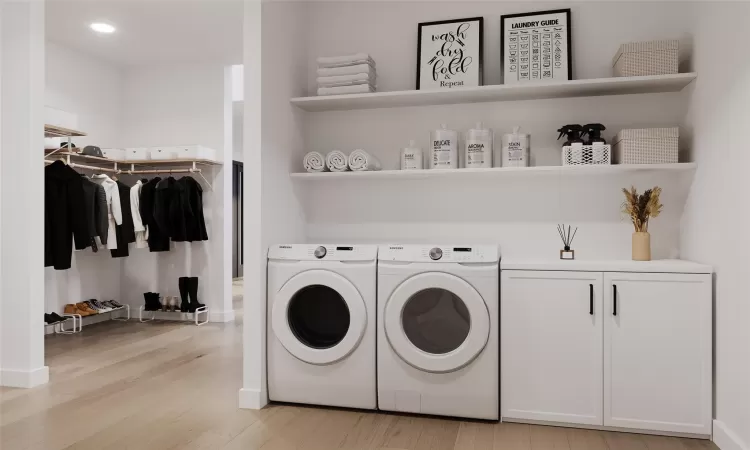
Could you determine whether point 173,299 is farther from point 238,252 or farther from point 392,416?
point 238,252

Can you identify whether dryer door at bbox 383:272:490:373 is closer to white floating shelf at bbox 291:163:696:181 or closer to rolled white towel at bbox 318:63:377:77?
white floating shelf at bbox 291:163:696:181

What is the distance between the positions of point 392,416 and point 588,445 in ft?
3.08

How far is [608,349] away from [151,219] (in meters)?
4.28

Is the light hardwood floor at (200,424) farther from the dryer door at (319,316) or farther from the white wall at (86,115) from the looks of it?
the white wall at (86,115)

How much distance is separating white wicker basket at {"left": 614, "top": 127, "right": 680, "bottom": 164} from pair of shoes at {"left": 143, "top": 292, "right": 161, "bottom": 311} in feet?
14.9

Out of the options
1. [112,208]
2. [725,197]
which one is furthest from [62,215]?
[725,197]

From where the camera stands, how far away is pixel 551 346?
8.88ft

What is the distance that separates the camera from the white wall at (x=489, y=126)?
10.2 ft

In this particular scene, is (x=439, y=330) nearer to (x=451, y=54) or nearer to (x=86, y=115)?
(x=451, y=54)

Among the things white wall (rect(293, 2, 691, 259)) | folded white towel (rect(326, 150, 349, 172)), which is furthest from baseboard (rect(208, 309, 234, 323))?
folded white towel (rect(326, 150, 349, 172))

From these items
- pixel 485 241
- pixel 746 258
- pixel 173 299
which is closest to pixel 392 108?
pixel 485 241

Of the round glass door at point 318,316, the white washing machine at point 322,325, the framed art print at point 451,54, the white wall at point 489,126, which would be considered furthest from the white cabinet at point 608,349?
the framed art print at point 451,54

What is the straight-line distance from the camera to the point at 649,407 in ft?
8.54

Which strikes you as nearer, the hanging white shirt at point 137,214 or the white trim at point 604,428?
the white trim at point 604,428
